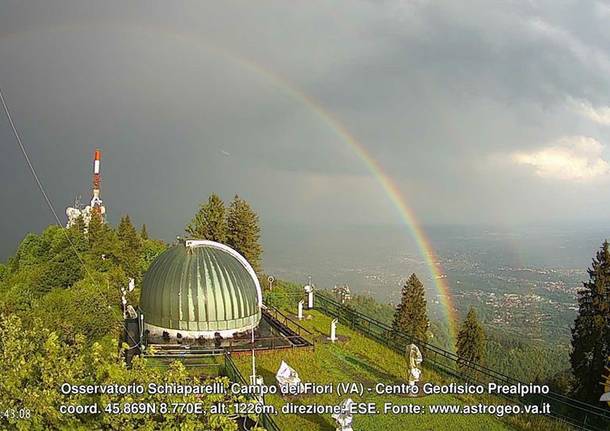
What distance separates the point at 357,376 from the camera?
21328 mm

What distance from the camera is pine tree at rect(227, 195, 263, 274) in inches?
1773

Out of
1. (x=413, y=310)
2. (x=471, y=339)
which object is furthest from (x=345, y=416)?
(x=471, y=339)

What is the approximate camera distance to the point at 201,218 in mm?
47562

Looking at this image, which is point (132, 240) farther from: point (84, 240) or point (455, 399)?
point (455, 399)

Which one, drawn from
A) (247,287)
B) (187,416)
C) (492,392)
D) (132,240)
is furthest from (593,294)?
(132,240)

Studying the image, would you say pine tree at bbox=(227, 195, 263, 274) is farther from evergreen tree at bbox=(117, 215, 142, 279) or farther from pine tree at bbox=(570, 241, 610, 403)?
pine tree at bbox=(570, 241, 610, 403)

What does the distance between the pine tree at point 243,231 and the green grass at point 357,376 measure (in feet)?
54.6

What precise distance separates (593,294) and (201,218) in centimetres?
3328

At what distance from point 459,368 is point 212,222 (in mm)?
25750

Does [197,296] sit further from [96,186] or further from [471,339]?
[96,186]

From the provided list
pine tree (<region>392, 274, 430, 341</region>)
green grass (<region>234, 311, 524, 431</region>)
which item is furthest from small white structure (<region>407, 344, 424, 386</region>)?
pine tree (<region>392, 274, 430, 341</region>)

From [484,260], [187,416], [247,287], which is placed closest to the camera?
[187,416]

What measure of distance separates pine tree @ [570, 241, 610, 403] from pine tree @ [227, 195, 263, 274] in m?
27.2

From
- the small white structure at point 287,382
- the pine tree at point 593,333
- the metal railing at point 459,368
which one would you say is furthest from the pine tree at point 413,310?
the small white structure at point 287,382
